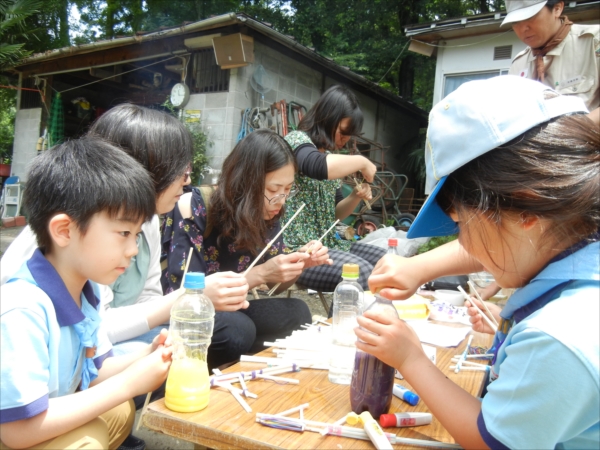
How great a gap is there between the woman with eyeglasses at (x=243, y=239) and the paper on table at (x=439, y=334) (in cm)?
69

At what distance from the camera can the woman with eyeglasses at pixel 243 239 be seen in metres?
2.27

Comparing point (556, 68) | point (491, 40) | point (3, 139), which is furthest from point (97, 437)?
point (3, 139)

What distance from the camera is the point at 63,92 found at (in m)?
10.7

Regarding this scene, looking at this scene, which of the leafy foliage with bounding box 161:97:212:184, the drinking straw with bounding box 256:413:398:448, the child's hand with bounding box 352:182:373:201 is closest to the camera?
the drinking straw with bounding box 256:413:398:448

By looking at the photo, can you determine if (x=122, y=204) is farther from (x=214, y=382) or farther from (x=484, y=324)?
(x=484, y=324)

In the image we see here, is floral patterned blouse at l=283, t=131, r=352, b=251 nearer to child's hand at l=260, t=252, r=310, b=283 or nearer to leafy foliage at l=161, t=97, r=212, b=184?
child's hand at l=260, t=252, r=310, b=283

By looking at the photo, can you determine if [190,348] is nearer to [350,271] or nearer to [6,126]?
[350,271]

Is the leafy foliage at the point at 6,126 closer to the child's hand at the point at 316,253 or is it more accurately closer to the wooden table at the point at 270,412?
the child's hand at the point at 316,253

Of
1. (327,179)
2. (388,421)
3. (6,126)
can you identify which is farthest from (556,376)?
(6,126)

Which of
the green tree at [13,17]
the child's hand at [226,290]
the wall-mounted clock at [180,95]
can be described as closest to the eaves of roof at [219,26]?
the green tree at [13,17]

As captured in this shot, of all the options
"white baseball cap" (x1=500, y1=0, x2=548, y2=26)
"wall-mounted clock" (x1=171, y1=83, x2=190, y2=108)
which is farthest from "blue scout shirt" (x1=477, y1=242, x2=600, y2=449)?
"wall-mounted clock" (x1=171, y1=83, x2=190, y2=108)

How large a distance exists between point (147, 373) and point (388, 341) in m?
0.68

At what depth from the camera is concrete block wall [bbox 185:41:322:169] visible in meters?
7.58

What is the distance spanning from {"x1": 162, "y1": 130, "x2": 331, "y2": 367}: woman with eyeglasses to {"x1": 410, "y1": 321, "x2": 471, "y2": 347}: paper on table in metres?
0.69
